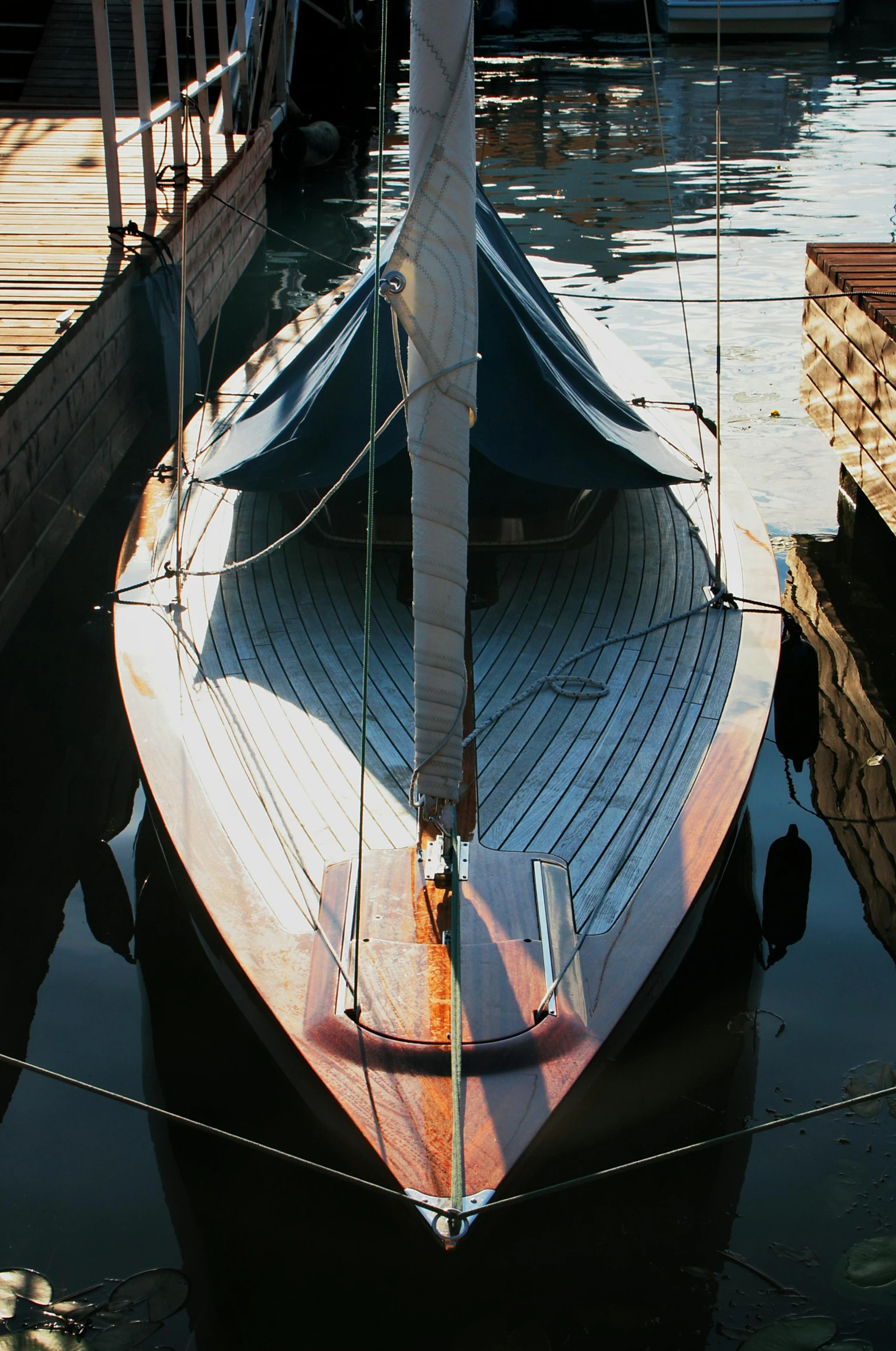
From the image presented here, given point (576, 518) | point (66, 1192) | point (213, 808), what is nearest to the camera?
point (66, 1192)

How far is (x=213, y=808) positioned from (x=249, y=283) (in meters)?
10.7

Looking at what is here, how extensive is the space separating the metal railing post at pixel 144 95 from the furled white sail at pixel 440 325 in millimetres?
6923

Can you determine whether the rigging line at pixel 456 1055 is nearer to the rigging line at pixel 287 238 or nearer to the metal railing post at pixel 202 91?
the rigging line at pixel 287 238

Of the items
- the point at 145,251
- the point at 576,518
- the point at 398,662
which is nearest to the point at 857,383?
the point at 576,518

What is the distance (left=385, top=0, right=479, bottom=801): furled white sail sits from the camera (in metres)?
2.80

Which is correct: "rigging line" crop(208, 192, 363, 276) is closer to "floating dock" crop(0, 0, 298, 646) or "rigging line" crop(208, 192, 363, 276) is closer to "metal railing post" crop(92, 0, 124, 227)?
"floating dock" crop(0, 0, 298, 646)

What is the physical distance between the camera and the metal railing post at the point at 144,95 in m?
8.95

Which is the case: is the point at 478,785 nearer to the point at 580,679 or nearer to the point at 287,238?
the point at 580,679

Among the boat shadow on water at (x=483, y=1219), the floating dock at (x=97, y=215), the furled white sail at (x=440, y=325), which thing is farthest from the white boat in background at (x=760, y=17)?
the boat shadow on water at (x=483, y=1219)

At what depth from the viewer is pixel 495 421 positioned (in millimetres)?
4930

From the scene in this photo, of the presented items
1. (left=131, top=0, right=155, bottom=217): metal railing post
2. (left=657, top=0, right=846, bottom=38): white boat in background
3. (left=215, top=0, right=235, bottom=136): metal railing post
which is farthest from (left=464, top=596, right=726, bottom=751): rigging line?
(left=657, top=0, right=846, bottom=38): white boat in background

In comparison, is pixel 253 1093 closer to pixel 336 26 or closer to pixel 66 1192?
pixel 66 1192

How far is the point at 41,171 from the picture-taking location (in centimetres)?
1097

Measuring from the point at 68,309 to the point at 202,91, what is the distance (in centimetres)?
423
